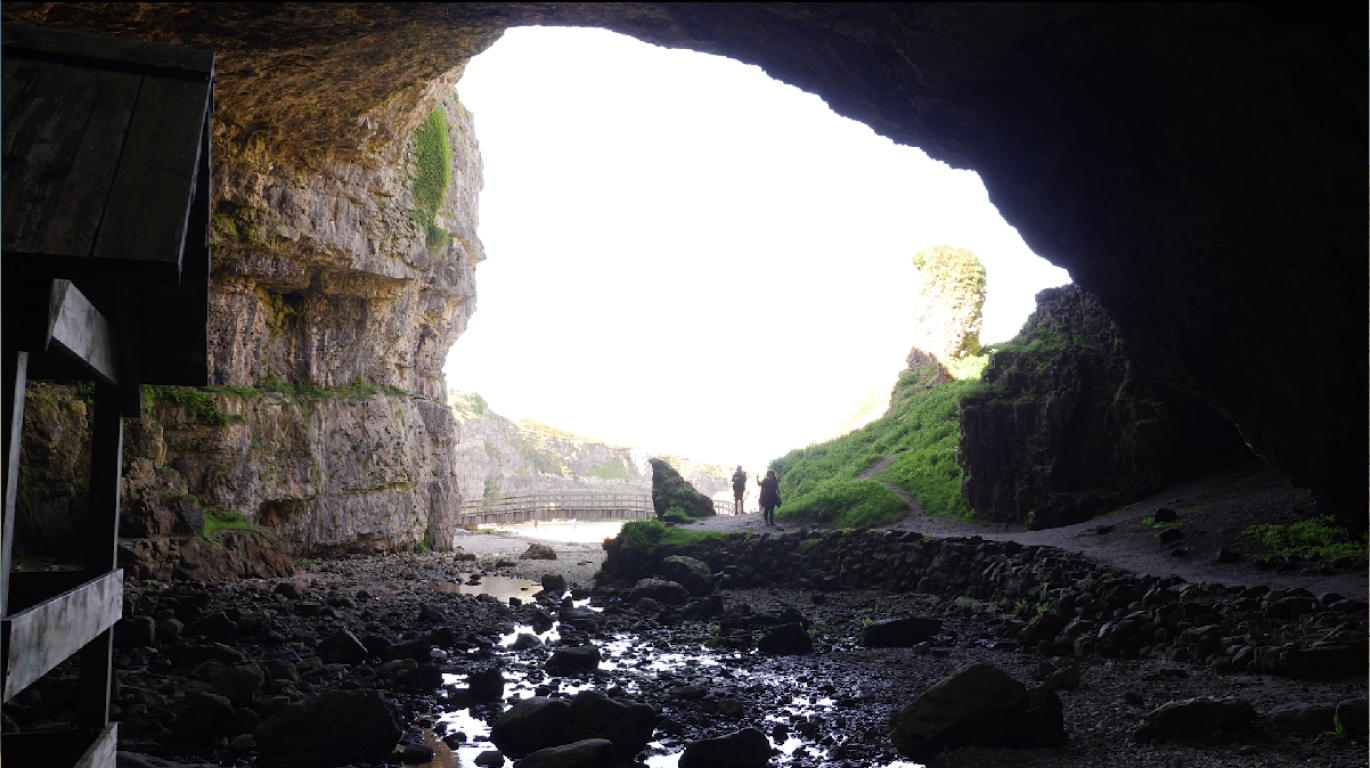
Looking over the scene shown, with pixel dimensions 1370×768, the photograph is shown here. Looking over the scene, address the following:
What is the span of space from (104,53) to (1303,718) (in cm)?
959

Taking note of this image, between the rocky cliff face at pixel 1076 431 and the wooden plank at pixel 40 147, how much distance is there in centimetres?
1705

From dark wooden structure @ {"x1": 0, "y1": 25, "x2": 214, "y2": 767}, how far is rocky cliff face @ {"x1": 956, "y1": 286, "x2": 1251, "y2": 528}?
1672 cm

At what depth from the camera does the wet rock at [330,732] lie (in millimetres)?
7094

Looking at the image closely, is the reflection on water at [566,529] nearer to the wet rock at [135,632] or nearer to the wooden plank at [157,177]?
the wet rock at [135,632]

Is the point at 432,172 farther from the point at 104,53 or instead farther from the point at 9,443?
the point at 9,443

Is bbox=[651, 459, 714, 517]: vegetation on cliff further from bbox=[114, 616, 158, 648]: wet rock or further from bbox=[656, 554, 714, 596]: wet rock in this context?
bbox=[114, 616, 158, 648]: wet rock

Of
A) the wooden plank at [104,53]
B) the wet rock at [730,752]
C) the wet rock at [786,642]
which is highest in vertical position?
the wooden plank at [104,53]

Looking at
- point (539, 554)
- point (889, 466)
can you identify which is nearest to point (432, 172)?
point (539, 554)

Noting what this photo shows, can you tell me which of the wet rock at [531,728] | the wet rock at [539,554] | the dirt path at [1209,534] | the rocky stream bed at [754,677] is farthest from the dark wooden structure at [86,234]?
the wet rock at [539,554]

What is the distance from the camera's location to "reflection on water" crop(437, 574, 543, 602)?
18.7m

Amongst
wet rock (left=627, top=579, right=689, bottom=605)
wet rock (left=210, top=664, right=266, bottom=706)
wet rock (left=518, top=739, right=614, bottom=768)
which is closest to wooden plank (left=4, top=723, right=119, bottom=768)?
wet rock (left=210, top=664, right=266, bottom=706)

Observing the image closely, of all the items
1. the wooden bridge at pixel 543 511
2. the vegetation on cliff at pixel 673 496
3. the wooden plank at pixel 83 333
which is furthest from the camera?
the wooden bridge at pixel 543 511

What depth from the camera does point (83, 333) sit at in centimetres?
470

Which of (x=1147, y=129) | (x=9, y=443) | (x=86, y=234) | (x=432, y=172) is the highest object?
(x=432, y=172)
